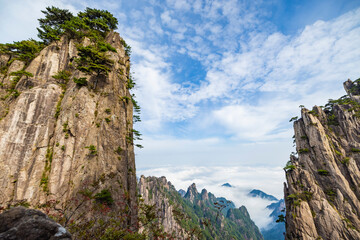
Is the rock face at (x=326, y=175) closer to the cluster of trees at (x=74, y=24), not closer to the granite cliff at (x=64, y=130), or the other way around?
the granite cliff at (x=64, y=130)

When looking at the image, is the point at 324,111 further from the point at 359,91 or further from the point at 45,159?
the point at 45,159

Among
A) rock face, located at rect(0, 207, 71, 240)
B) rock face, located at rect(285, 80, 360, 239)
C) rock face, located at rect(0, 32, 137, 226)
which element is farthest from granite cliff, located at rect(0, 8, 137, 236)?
rock face, located at rect(285, 80, 360, 239)

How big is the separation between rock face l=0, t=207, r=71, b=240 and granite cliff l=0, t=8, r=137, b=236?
1196 centimetres

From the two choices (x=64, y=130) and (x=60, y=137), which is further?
(x=64, y=130)

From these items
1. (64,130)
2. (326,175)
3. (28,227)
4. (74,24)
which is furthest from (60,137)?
(326,175)

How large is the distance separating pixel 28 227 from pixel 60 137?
21.4 m

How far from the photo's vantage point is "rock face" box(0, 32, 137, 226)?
61.9 feet

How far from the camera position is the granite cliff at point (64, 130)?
18.7 m

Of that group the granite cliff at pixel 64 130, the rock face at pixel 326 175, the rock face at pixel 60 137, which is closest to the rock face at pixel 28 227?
the granite cliff at pixel 64 130

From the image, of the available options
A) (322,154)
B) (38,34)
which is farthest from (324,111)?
(38,34)

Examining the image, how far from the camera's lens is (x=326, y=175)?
4534 cm

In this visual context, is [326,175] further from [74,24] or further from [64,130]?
[74,24]

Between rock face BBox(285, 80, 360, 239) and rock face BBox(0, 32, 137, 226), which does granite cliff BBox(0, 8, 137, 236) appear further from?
rock face BBox(285, 80, 360, 239)

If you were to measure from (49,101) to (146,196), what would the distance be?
148 metres
